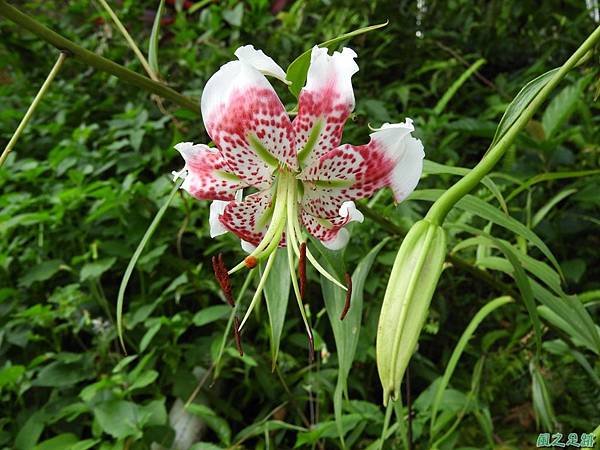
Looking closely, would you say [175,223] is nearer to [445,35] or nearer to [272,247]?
[272,247]

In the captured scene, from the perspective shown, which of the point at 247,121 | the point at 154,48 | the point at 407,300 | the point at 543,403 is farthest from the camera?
the point at 543,403

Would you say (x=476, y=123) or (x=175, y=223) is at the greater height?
(x=476, y=123)

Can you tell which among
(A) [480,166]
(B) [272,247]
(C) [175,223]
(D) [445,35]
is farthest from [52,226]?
(D) [445,35]

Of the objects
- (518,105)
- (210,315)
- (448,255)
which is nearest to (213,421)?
(210,315)

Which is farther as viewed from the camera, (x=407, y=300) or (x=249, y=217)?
(x=249, y=217)

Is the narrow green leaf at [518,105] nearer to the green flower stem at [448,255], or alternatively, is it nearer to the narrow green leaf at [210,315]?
the green flower stem at [448,255]

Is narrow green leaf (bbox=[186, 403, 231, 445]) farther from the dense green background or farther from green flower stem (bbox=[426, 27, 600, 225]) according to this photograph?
green flower stem (bbox=[426, 27, 600, 225])

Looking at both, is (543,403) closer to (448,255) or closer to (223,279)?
(448,255)

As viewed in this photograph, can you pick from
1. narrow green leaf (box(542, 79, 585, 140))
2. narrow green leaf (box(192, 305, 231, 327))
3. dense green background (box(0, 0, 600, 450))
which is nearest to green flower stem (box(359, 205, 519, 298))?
dense green background (box(0, 0, 600, 450))
